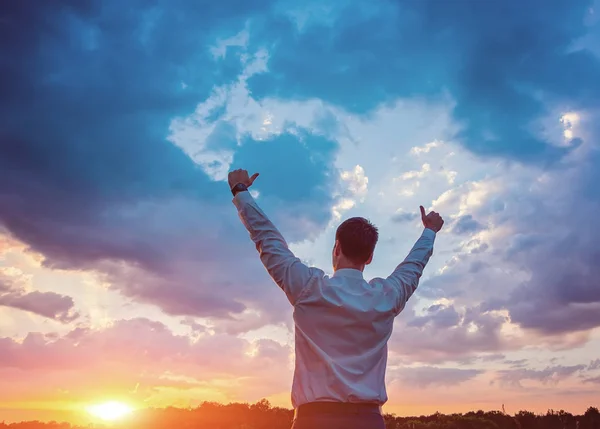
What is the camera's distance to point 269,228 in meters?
4.72

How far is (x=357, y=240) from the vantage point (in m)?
4.77

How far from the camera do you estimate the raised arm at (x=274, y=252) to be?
446cm

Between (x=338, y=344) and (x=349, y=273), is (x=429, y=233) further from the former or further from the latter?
(x=338, y=344)

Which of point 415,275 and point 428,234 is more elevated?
point 428,234

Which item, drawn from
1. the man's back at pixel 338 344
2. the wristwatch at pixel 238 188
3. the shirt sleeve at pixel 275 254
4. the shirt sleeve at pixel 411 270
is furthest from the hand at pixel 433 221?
the wristwatch at pixel 238 188

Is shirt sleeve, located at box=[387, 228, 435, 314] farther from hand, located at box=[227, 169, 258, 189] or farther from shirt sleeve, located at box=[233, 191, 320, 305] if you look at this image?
hand, located at box=[227, 169, 258, 189]

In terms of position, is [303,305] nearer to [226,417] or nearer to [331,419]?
[331,419]

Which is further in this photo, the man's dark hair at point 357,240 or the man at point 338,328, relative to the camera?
the man's dark hair at point 357,240

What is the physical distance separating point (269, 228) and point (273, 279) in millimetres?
459

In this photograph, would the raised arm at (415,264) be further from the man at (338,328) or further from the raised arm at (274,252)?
the raised arm at (274,252)

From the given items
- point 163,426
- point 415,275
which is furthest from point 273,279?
point 163,426

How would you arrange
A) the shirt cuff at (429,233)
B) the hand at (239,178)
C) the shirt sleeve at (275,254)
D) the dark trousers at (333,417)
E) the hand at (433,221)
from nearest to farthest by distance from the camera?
the dark trousers at (333,417), the shirt sleeve at (275,254), the hand at (239,178), the shirt cuff at (429,233), the hand at (433,221)

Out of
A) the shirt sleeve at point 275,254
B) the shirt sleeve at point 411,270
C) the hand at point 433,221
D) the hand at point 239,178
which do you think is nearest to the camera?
the shirt sleeve at point 275,254

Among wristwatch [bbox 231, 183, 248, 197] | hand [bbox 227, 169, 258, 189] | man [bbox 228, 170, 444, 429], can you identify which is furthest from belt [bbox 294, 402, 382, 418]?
hand [bbox 227, 169, 258, 189]
